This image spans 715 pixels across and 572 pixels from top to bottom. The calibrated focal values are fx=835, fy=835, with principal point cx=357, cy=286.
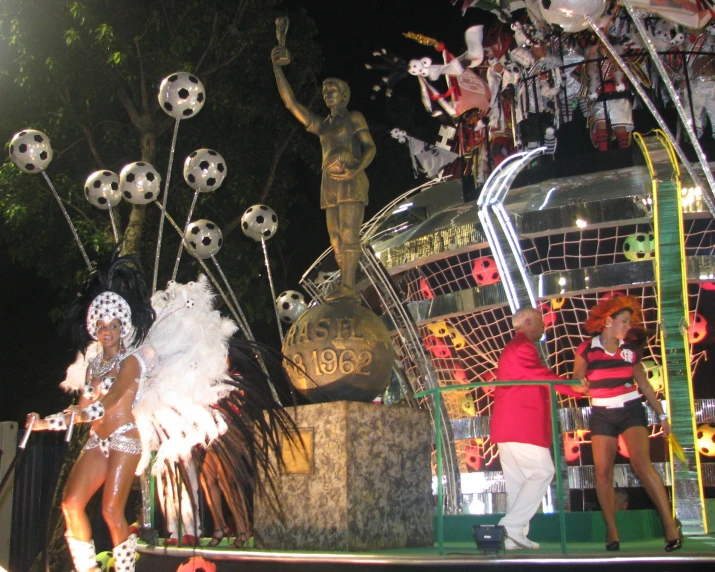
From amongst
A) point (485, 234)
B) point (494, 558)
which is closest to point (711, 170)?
point (485, 234)

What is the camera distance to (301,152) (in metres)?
16.1

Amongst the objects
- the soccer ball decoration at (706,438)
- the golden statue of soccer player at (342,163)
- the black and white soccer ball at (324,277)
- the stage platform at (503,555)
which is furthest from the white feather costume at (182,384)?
the black and white soccer ball at (324,277)

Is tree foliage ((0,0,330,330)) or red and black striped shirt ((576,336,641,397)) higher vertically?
tree foliage ((0,0,330,330))

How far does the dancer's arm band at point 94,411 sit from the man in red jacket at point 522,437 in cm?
253

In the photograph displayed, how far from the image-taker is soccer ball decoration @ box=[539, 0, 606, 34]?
7.55 metres

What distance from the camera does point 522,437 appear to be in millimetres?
5430

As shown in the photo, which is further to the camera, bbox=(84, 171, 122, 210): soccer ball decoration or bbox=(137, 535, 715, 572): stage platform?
bbox=(84, 171, 122, 210): soccer ball decoration

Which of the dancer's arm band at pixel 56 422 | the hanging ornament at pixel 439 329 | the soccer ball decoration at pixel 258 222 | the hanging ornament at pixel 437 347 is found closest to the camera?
the dancer's arm band at pixel 56 422

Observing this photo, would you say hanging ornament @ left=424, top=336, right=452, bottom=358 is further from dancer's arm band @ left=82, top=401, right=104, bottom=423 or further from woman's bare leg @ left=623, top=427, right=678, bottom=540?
dancer's arm band @ left=82, top=401, right=104, bottom=423

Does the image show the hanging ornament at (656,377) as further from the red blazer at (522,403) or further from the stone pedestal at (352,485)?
the stone pedestal at (352,485)

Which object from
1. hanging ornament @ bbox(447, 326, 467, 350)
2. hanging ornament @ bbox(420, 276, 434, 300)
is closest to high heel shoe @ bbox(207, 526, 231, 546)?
hanging ornament @ bbox(447, 326, 467, 350)

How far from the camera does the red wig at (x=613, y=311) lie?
19.3ft

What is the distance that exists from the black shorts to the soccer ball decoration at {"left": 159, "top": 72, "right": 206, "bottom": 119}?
5721 mm

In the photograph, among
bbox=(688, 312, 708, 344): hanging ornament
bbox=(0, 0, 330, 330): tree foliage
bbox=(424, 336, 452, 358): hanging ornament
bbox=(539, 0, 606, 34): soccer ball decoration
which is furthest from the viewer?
bbox=(0, 0, 330, 330): tree foliage
